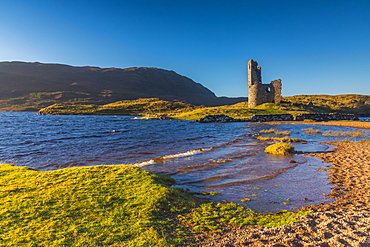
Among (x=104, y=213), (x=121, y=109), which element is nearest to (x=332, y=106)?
(x=121, y=109)

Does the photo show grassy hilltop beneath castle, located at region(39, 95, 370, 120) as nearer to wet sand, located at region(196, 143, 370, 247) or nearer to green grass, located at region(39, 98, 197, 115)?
green grass, located at region(39, 98, 197, 115)

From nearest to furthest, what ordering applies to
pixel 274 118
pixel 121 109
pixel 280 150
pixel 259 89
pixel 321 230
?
pixel 321 230, pixel 280 150, pixel 274 118, pixel 259 89, pixel 121 109

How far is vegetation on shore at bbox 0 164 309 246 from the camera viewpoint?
6.13 m

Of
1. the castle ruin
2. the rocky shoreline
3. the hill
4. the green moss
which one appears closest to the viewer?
the green moss

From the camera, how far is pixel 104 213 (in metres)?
7.69

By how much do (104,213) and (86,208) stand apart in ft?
2.76

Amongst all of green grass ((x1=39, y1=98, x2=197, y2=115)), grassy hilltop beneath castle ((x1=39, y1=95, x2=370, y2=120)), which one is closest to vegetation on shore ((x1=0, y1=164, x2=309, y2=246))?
grassy hilltop beneath castle ((x1=39, y1=95, x2=370, y2=120))

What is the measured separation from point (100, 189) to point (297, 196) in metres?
9.49

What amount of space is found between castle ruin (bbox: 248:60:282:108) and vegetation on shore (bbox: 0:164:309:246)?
292ft

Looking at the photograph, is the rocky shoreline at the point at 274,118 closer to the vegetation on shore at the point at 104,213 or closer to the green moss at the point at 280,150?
the green moss at the point at 280,150

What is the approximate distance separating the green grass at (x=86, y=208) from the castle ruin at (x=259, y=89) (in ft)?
290

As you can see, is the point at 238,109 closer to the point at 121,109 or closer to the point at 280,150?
the point at 280,150

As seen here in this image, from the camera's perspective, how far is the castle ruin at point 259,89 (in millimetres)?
91312

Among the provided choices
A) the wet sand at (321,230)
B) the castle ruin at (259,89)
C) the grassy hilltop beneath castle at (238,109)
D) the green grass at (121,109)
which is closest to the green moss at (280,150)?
the wet sand at (321,230)
